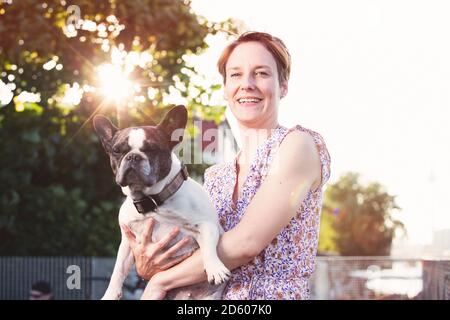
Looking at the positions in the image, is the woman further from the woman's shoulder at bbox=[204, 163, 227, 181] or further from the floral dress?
the woman's shoulder at bbox=[204, 163, 227, 181]

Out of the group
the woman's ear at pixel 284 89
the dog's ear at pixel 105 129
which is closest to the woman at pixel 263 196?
the woman's ear at pixel 284 89

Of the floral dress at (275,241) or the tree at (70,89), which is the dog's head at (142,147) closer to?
Result: the floral dress at (275,241)

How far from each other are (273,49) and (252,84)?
0.53ft

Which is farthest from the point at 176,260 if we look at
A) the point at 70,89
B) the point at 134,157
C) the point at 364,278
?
the point at 364,278

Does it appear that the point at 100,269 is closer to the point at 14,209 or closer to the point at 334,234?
the point at 14,209

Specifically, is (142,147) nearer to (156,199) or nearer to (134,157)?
(134,157)

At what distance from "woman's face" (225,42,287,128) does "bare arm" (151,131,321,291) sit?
0.57 ft

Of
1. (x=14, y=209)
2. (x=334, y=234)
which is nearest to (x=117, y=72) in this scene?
(x=14, y=209)

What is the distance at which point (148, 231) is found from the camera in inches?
114

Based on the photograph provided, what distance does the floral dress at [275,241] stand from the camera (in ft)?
9.80

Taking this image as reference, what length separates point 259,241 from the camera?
9.34 ft

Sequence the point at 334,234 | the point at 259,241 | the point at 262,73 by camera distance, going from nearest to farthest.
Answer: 1. the point at 259,241
2. the point at 262,73
3. the point at 334,234

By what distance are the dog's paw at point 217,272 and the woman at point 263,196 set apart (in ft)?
0.12

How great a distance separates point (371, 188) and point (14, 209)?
56546 millimetres
